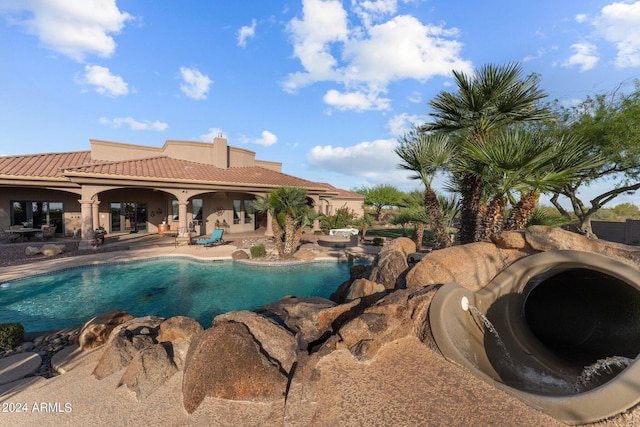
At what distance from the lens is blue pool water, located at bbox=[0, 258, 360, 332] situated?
7.73m

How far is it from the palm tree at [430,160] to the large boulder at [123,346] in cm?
785

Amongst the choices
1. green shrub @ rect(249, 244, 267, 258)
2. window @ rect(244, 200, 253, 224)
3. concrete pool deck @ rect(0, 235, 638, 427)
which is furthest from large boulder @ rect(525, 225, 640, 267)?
window @ rect(244, 200, 253, 224)

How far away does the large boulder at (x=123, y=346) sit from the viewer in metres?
4.32

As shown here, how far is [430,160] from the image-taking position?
26.3ft

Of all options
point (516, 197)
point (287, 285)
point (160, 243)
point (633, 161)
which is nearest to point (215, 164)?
point (160, 243)

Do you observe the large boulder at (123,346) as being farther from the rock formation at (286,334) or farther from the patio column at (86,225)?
the patio column at (86,225)

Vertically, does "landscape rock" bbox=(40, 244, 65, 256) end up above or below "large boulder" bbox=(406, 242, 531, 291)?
below

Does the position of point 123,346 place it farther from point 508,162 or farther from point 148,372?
point 508,162

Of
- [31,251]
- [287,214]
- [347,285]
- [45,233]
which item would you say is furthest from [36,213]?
[347,285]

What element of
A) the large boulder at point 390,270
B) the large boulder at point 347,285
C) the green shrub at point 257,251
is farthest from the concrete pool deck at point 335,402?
the green shrub at point 257,251

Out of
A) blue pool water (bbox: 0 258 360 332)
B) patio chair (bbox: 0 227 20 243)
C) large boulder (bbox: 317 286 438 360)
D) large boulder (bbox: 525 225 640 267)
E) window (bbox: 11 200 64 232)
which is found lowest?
blue pool water (bbox: 0 258 360 332)

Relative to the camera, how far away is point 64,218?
17.9 meters

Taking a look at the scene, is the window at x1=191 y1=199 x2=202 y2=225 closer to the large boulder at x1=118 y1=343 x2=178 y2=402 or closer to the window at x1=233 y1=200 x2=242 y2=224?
the window at x1=233 y1=200 x2=242 y2=224

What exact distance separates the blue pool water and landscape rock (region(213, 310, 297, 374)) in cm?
327
